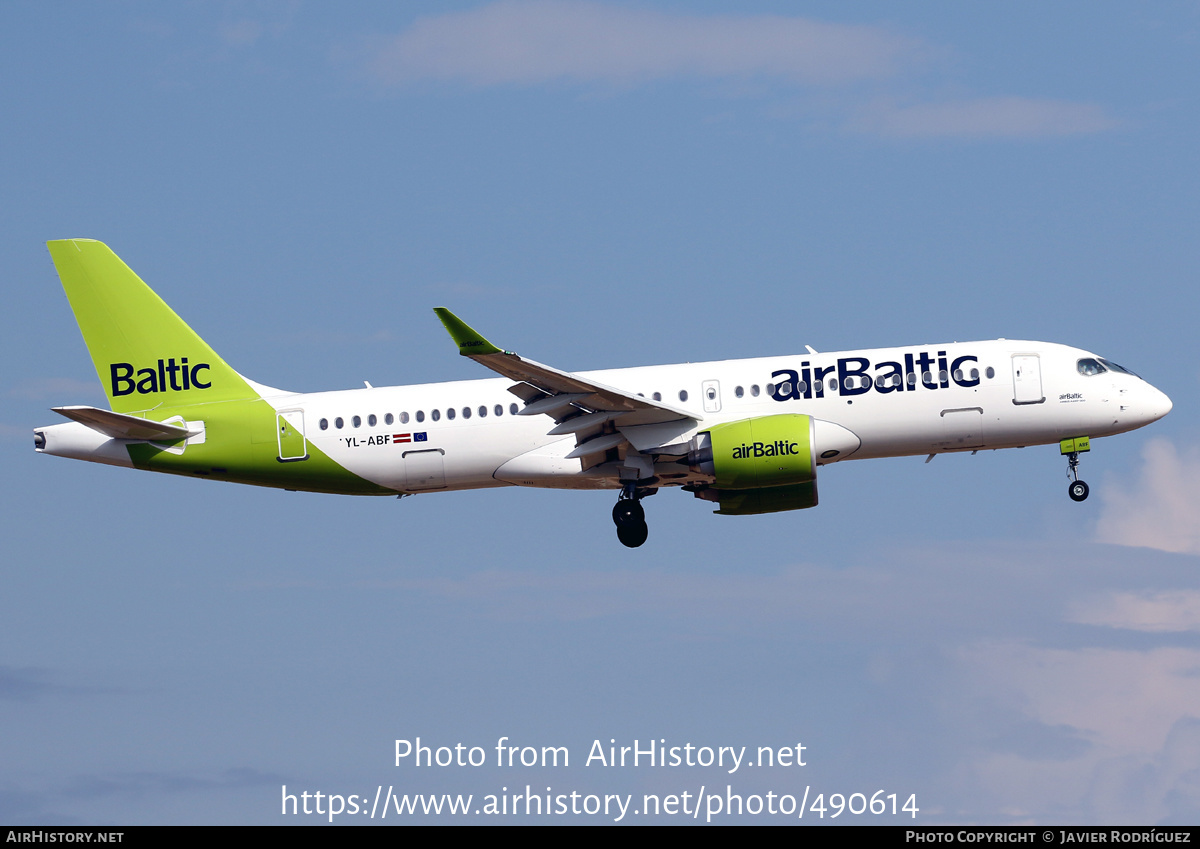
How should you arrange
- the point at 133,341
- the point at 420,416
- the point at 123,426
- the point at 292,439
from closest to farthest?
the point at 420,416
the point at 123,426
the point at 292,439
the point at 133,341

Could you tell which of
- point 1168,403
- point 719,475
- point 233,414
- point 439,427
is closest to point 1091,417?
point 1168,403

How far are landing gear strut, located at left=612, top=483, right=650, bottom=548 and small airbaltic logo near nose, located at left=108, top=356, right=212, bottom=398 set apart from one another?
12930 millimetres

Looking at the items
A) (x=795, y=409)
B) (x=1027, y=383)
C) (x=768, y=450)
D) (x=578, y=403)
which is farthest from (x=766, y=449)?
(x=1027, y=383)

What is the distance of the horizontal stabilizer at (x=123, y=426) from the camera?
39.2 meters

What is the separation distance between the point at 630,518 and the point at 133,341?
52.0ft

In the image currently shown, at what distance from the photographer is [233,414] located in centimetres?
4147

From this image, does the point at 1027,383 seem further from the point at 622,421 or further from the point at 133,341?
the point at 133,341

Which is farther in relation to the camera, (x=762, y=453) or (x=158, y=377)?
(x=158, y=377)

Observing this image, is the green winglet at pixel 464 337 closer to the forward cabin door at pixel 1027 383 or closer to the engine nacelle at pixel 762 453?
the engine nacelle at pixel 762 453

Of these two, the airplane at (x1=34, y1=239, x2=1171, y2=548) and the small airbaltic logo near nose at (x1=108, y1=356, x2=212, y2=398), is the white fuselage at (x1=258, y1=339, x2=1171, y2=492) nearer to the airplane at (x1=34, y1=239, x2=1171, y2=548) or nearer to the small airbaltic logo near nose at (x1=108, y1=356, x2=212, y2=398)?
the airplane at (x1=34, y1=239, x2=1171, y2=548)

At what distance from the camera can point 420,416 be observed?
40125 millimetres

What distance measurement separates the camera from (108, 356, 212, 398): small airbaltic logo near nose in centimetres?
4244

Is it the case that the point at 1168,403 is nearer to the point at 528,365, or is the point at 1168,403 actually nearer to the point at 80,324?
the point at 528,365
